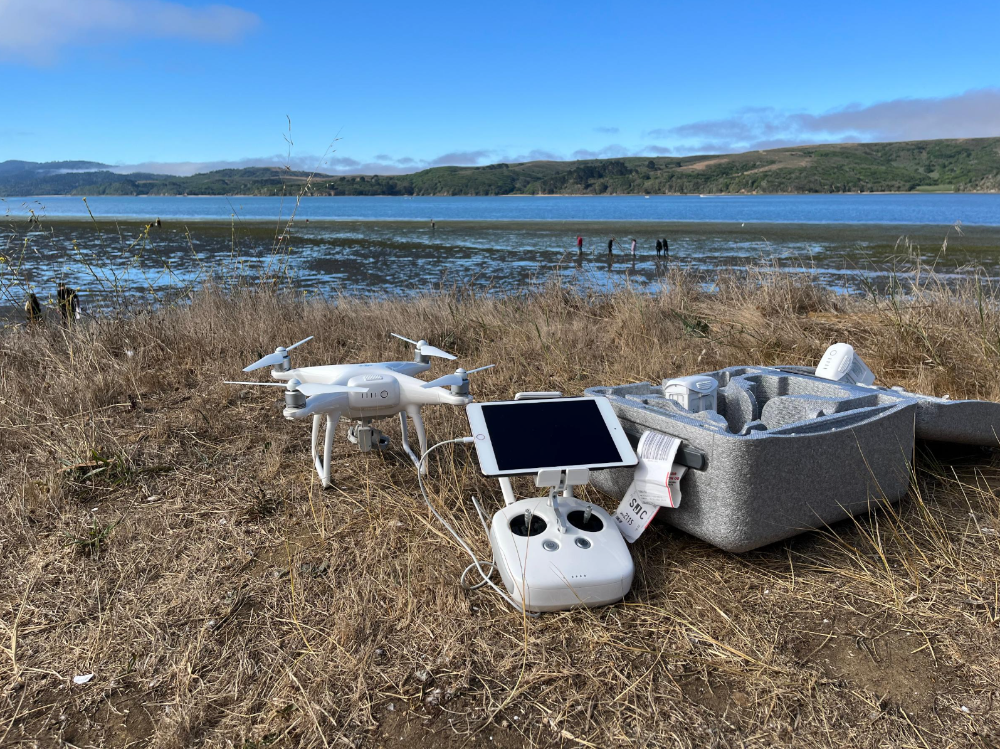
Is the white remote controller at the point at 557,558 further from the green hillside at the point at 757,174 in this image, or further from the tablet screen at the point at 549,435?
the green hillside at the point at 757,174

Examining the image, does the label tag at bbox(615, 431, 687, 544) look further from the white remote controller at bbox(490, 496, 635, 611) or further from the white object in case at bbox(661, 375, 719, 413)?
the white object in case at bbox(661, 375, 719, 413)

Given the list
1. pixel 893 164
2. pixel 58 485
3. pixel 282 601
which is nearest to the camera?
pixel 282 601

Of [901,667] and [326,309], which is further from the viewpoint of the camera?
[326,309]

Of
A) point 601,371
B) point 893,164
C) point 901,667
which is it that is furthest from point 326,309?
point 893,164

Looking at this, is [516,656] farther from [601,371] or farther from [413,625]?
[601,371]

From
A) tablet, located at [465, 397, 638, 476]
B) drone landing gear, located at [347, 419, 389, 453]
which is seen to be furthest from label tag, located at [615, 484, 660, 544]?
drone landing gear, located at [347, 419, 389, 453]

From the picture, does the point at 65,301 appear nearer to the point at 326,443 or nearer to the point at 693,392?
the point at 326,443
